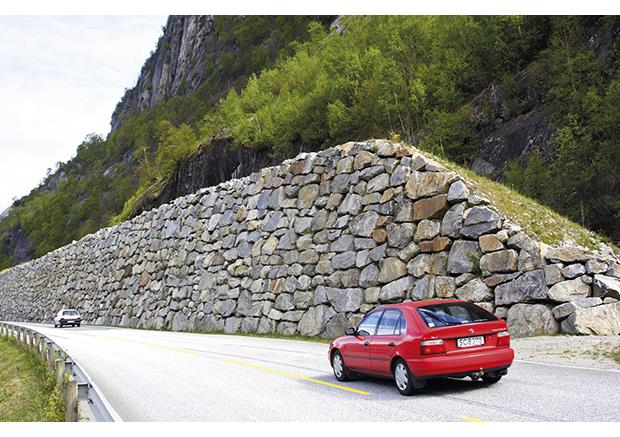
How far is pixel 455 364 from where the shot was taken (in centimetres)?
891

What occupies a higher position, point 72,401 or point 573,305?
point 573,305

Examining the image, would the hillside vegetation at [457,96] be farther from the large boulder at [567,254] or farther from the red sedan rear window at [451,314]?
the red sedan rear window at [451,314]

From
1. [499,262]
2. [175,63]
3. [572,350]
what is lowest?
[572,350]

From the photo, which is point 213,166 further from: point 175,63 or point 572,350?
point 175,63

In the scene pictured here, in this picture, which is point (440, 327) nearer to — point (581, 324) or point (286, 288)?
point (581, 324)

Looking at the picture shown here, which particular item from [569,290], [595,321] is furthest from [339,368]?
[569,290]

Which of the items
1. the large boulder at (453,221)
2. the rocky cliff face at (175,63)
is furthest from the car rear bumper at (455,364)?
the rocky cliff face at (175,63)

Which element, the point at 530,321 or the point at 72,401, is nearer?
the point at 72,401

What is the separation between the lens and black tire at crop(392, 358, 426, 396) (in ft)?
29.6

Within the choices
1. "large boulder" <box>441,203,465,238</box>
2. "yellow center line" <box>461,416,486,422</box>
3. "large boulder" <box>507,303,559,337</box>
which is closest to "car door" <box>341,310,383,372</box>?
"yellow center line" <box>461,416,486,422</box>

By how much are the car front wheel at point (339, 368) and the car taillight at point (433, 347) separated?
2.47m

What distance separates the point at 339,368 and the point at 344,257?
A: 30.2 ft

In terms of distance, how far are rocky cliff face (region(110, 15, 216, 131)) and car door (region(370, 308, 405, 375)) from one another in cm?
9394

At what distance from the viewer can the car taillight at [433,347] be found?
8.89m
